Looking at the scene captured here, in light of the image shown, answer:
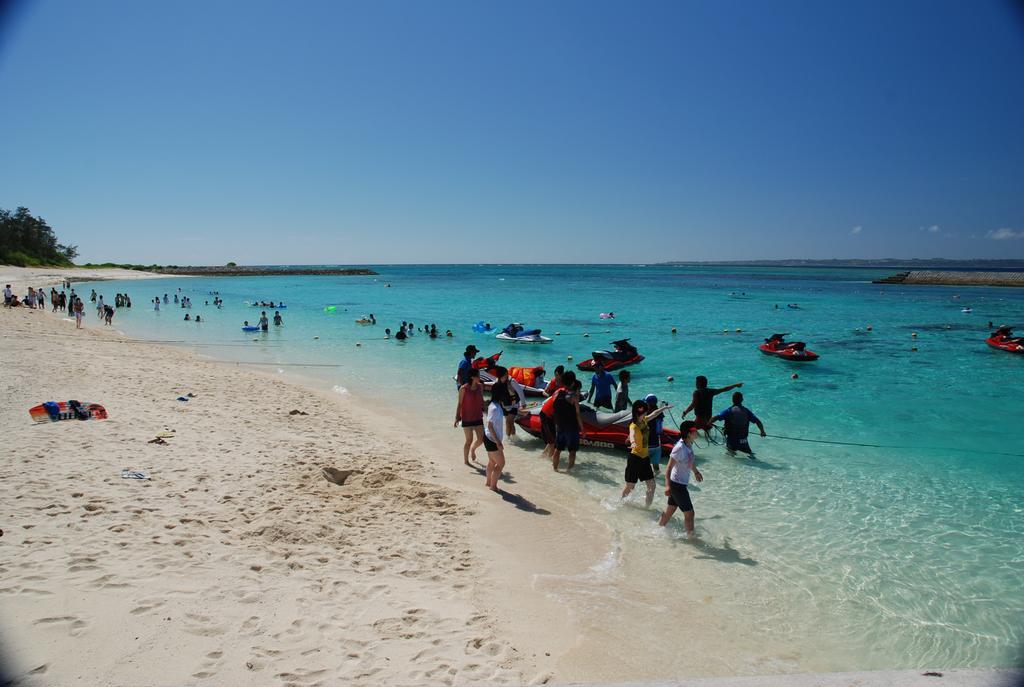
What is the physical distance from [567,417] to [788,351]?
16.4 m

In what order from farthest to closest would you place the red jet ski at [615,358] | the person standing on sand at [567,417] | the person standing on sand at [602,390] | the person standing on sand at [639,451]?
the red jet ski at [615,358], the person standing on sand at [602,390], the person standing on sand at [567,417], the person standing on sand at [639,451]

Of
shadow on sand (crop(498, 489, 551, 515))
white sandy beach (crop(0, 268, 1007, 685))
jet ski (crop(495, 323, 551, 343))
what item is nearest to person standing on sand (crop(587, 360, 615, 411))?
white sandy beach (crop(0, 268, 1007, 685))

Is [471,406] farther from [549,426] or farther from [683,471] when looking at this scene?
[683,471]

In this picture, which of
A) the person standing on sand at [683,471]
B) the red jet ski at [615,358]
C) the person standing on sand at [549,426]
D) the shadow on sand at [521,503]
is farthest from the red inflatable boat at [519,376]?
the person standing on sand at [683,471]

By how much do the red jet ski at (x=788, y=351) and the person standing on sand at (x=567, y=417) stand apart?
16.0m

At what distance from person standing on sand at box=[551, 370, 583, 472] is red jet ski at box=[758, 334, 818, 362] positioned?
16.0m

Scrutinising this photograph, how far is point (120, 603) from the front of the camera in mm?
4672

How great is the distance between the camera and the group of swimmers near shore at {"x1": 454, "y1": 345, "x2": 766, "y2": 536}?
295 inches

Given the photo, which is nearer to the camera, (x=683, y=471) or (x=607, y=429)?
(x=683, y=471)

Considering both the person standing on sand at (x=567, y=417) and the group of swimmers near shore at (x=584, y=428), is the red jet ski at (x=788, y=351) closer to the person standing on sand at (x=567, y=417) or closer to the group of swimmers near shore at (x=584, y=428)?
the group of swimmers near shore at (x=584, y=428)

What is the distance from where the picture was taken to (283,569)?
5.78m

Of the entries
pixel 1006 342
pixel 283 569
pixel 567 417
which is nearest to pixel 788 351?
pixel 1006 342

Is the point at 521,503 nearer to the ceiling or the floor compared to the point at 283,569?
nearer to the floor

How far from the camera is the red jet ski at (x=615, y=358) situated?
A: 20.4 metres
